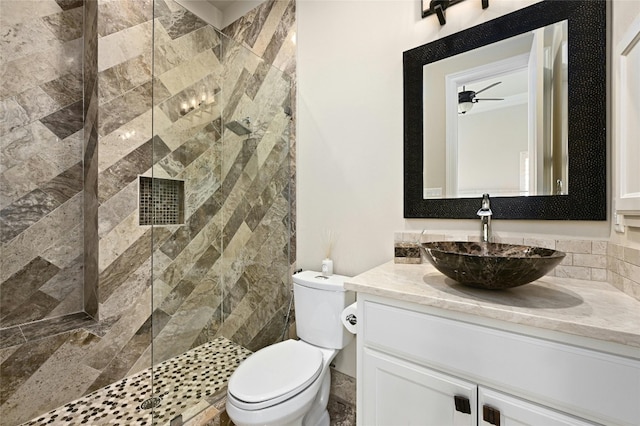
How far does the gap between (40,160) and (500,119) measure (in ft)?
8.62

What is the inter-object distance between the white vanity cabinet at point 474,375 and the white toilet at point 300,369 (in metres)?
0.32

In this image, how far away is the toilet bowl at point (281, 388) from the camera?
109cm

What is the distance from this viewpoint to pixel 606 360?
643 millimetres

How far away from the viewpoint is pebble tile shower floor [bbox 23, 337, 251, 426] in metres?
1.44

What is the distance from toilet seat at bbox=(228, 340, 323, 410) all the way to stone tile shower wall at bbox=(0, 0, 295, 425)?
48 centimetres

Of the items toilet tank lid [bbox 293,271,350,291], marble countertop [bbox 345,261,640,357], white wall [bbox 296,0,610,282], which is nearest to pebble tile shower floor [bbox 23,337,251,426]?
toilet tank lid [bbox 293,271,350,291]

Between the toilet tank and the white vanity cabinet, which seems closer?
the white vanity cabinet

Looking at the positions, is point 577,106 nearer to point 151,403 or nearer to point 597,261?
point 597,261

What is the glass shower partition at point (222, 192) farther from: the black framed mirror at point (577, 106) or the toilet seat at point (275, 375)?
the black framed mirror at point (577, 106)

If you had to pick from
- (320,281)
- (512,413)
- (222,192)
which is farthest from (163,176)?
(512,413)

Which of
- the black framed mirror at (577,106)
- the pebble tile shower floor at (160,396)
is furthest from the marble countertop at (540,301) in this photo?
the pebble tile shower floor at (160,396)

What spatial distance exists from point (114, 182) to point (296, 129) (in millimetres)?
1236

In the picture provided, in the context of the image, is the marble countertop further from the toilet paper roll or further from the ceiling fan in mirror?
the ceiling fan in mirror

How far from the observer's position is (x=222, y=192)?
2.01 m
